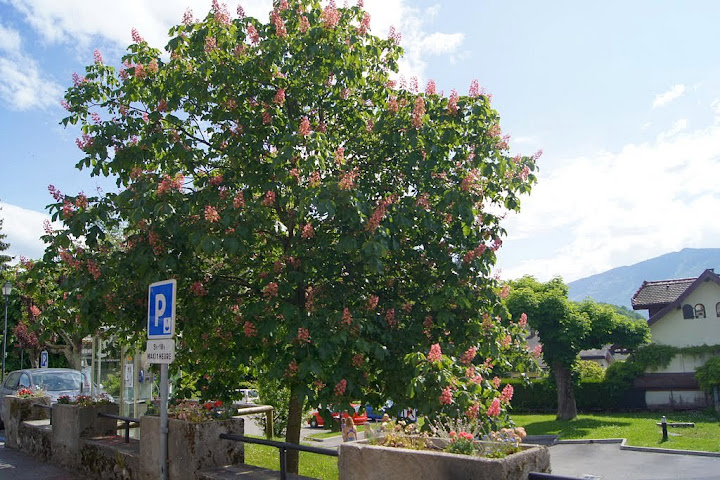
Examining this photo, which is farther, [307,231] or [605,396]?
[605,396]

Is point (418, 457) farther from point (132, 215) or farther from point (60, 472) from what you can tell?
point (60, 472)

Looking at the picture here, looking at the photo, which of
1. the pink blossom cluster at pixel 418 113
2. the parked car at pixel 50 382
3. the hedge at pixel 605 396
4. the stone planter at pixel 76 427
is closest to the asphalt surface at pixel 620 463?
the stone planter at pixel 76 427

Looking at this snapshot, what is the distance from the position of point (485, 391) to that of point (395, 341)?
1.36 meters

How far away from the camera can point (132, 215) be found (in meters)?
7.74

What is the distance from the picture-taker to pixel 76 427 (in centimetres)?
992

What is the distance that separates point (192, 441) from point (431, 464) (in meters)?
3.65

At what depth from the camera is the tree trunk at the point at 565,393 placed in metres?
31.5

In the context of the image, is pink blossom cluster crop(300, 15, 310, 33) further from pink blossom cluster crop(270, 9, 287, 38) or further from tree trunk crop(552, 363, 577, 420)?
tree trunk crop(552, 363, 577, 420)

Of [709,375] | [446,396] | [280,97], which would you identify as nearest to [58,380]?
[280,97]

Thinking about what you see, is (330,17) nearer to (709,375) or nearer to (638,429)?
(638,429)

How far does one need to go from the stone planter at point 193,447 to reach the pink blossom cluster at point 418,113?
4390 millimetres

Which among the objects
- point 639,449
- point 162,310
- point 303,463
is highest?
point 162,310

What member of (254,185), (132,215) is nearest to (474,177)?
(254,185)

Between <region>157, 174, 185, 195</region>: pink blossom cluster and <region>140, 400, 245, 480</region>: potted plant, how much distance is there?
269 cm
